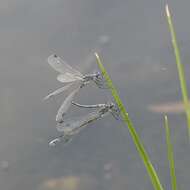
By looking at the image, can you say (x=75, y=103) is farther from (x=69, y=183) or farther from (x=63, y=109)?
(x=69, y=183)

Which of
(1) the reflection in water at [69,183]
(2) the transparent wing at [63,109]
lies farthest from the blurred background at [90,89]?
(2) the transparent wing at [63,109]

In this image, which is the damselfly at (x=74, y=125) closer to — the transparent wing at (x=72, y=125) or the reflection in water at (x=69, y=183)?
the transparent wing at (x=72, y=125)

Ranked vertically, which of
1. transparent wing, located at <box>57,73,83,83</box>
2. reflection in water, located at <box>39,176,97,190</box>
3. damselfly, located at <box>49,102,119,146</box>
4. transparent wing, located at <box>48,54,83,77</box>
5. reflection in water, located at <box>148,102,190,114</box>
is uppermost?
reflection in water, located at <box>148,102,190,114</box>

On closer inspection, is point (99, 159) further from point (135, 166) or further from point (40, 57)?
point (40, 57)

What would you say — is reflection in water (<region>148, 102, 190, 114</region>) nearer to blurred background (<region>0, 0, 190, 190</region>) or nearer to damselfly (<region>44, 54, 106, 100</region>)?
blurred background (<region>0, 0, 190, 190</region>)

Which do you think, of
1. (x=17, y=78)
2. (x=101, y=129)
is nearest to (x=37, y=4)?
(x=17, y=78)

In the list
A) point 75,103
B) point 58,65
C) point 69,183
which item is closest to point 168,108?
point 69,183

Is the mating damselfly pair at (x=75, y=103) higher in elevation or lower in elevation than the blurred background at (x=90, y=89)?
lower

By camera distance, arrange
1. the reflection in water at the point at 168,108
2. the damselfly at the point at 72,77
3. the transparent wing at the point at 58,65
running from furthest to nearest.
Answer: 1. the reflection in water at the point at 168,108
2. the transparent wing at the point at 58,65
3. the damselfly at the point at 72,77

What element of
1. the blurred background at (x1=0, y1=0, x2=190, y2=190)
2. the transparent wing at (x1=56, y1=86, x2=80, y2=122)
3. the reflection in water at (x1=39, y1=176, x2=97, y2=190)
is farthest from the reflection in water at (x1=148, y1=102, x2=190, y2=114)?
the transparent wing at (x1=56, y1=86, x2=80, y2=122)
